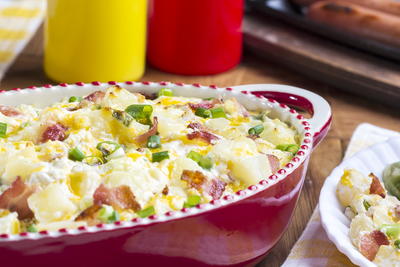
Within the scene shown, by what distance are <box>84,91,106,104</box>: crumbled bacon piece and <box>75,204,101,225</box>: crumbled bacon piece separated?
0.49m

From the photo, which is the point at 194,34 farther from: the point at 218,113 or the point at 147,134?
the point at 147,134

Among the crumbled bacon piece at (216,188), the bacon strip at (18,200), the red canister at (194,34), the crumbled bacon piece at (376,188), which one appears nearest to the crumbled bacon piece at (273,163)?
the crumbled bacon piece at (216,188)

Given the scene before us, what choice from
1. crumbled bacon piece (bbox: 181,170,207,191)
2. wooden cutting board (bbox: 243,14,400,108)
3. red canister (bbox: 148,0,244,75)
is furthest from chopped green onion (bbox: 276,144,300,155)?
red canister (bbox: 148,0,244,75)

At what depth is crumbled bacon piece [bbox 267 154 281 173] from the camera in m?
1.57

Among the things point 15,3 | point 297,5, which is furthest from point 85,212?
point 15,3

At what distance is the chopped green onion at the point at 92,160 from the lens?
1.52 metres

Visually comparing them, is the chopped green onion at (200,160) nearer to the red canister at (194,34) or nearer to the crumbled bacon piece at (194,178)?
the crumbled bacon piece at (194,178)

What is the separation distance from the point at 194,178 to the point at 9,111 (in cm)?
50

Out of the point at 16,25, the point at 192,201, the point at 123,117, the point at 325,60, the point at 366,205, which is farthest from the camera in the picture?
the point at 16,25

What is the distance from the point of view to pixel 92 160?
1527 millimetres

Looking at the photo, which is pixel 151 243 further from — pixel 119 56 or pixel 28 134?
pixel 119 56

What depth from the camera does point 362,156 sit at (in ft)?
6.68

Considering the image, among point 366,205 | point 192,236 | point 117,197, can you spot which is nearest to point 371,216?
point 366,205

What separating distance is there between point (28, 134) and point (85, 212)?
35cm
